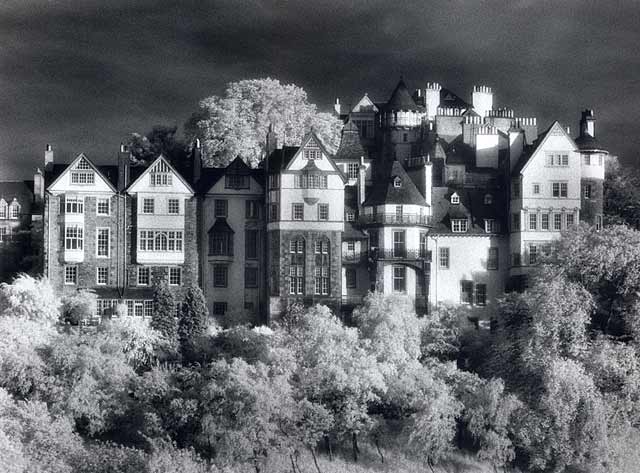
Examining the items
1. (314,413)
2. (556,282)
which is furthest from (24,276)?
(556,282)

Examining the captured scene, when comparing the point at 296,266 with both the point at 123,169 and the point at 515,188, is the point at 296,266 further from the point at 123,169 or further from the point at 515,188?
the point at 515,188

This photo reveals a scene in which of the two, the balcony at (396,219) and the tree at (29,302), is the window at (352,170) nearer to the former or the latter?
the balcony at (396,219)

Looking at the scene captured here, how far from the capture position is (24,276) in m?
55.3

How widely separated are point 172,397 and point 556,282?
46.3 feet

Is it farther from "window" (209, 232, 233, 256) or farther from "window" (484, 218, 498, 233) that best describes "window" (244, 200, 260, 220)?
"window" (484, 218, 498, 233)

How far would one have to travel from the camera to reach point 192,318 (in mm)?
53812

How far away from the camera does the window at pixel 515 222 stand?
58.8 m

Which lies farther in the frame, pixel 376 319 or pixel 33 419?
pixel 376 319

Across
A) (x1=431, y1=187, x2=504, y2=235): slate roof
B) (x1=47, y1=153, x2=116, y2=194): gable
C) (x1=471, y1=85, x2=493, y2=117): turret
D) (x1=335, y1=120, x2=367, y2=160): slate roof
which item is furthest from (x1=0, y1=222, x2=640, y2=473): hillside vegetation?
(x1=471, y1=85, x2=493, y2=117): turret

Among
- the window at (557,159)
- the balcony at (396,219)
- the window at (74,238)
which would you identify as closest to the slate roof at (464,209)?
the balcony at (396,219)

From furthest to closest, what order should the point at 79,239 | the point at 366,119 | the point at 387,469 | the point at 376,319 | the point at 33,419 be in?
the point at 366,119, the point at 79,239, the point at 376,319, the point at 387,469, the point at 33,419

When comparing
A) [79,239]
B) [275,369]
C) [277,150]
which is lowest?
[275,369]

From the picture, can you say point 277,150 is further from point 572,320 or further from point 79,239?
point 572,320

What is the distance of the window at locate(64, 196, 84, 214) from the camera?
57.5m
